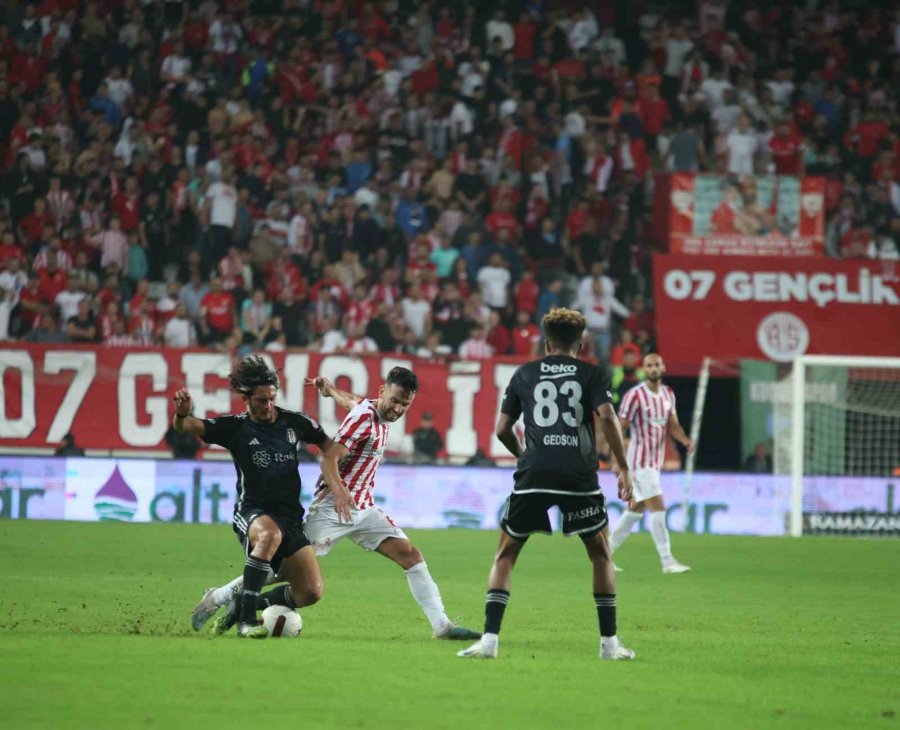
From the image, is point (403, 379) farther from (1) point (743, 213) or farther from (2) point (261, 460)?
(1) point (743, 213)

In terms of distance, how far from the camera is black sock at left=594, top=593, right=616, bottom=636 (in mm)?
8164

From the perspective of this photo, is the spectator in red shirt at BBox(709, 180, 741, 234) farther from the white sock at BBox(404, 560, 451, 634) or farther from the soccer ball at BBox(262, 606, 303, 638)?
the soccer ball at BBox(262, 606, 303, 638)

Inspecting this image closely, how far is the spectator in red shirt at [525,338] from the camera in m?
22.4

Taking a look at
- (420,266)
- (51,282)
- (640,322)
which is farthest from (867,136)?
(51,282)

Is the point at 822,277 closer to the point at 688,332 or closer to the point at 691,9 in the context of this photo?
the point at 688,332

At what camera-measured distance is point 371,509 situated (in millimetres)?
9555

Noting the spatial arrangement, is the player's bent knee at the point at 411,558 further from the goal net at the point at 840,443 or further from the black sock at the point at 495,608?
the goal net at the point at 840,443

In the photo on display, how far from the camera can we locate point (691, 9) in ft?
94.6

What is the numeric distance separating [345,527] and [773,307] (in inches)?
589

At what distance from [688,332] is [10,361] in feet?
32.4

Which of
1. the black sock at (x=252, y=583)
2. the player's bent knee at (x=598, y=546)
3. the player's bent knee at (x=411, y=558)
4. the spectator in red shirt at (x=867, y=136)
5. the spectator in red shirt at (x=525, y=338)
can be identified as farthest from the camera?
the spectator in red shirt at (x=867, y=136)

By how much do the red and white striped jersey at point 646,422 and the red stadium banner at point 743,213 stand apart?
24.4 ft

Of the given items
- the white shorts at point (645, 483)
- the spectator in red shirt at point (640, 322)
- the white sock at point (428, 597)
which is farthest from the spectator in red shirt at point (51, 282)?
the white sock at point (428, 597)

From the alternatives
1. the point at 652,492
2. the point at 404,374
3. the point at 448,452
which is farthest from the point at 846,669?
the point at 448,452
